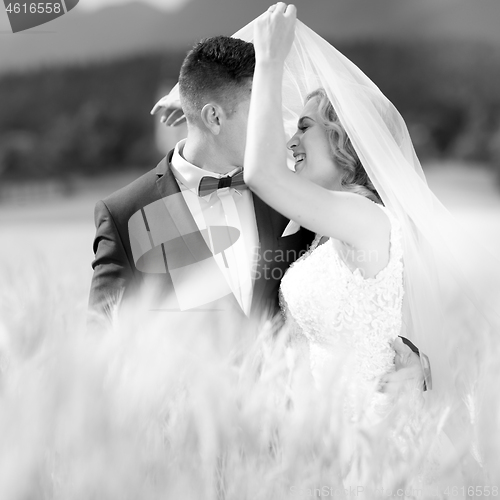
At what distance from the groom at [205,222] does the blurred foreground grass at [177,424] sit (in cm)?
102

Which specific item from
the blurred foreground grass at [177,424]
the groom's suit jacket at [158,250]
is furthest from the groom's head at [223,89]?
the blurred foreground grass at [177,424]

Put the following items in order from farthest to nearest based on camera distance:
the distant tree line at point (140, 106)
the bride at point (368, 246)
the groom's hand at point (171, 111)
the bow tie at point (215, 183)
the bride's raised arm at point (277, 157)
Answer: the distant tree line at point (140, 106), the groom's hand at point (171, 111), the bow tie at point (215, 183), the bride at point (368, 246), the bride's raised arm at point (277, 157)

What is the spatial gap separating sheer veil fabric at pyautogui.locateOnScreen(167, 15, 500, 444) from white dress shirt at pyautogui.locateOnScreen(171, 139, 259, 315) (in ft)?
1.65

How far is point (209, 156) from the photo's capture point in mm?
2289

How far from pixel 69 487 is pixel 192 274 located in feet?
4.75

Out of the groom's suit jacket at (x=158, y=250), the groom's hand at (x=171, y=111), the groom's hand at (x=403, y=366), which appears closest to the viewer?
the groom's hand at (x=403, y=366)

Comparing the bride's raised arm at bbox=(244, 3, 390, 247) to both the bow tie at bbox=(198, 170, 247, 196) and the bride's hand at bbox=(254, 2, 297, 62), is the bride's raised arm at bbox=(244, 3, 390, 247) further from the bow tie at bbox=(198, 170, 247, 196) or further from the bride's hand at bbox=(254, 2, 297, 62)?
the bow tie at bbox=(198, 170, 247, 196)

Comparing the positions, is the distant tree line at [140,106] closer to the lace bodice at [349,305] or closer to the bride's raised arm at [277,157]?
the lace bodice at [349,305]

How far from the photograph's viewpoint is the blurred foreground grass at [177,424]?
65cm

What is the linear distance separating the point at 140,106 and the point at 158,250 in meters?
25.2

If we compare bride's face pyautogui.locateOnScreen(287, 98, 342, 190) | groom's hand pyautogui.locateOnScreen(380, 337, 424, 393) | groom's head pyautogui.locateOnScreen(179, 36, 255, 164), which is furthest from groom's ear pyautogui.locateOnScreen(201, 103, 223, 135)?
groom's hand pyautogui.locateOnScreen(380, 337, 424, 393)

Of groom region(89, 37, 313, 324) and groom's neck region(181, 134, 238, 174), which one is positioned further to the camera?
groom's neck region(181, 134, 238, 174)

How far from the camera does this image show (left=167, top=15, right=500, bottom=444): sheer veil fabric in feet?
6.40

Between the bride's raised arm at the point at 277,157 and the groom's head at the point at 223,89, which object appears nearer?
the bride's raised arm at the point at 277,157
